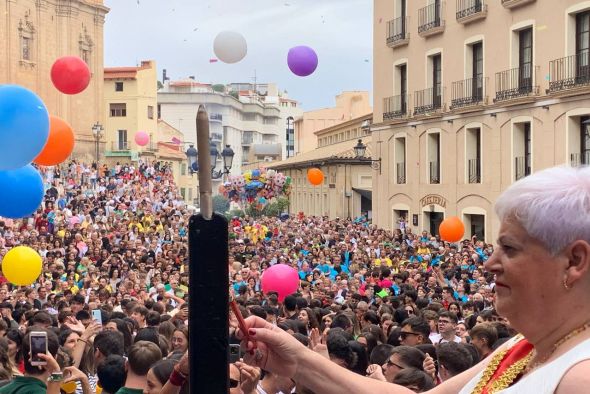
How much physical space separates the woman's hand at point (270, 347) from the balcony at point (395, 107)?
1137 inches

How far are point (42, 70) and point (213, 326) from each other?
2083 inches

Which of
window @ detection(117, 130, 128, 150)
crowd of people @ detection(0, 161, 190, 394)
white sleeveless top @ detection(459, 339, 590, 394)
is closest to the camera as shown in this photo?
white sleeveless top @ detection(459, 339, 590, 394)

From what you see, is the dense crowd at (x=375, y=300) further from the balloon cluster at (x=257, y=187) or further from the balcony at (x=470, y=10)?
the balloon cluster at (x=257, y=187)

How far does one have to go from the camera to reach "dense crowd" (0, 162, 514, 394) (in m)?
5.63

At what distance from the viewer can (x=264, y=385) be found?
5051mm

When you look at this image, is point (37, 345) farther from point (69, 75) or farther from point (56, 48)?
point (56, 48)

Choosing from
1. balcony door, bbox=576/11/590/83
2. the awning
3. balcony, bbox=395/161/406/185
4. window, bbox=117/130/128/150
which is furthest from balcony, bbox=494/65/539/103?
window, bbox=117/130/128/150

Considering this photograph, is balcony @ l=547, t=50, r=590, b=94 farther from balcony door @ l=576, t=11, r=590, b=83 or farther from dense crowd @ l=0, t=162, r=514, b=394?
dense crowd @ l=0, t=162, r=514, b=394

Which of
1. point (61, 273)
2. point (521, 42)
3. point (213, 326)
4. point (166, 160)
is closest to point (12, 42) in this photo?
point (166, 160)

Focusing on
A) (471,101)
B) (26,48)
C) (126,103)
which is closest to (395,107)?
(471,101)

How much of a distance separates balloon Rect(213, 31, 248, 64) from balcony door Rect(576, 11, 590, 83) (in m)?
10.8

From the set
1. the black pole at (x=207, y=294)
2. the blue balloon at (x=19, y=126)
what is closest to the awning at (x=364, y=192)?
the blue balloon at (x=19, y=126)

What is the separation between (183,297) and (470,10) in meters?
16.4

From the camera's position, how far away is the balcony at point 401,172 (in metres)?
31.8
